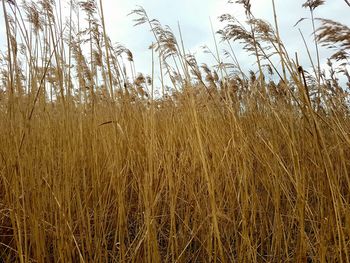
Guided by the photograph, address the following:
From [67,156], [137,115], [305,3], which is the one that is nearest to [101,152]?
[137,115]

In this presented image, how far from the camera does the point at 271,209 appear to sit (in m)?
1.62

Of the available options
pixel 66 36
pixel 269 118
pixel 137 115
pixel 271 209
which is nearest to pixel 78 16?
pixel 66 36

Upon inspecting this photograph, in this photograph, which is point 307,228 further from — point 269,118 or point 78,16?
point 78,16

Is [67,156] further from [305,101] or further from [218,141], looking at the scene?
[305,101]

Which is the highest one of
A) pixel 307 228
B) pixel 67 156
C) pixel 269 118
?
pixel 269 118

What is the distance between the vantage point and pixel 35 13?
57.8 inches

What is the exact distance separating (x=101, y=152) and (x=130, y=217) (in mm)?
456

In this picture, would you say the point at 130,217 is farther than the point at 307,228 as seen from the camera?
Yes

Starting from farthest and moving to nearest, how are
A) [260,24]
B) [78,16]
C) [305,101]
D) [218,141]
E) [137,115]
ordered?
[137,115], [218,141], [78,16], [260,24], [305,101]

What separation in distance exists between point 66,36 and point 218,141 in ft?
3.48

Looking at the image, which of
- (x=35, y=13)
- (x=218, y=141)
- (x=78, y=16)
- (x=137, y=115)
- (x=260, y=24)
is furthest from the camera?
(x=137, y=115)

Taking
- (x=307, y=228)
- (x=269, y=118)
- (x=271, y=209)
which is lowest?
(x=307, y=228)

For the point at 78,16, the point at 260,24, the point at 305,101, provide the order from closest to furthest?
the point at 305,101 < the point at 260,24 < the point at 78,16

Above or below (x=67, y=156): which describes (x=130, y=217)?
below
